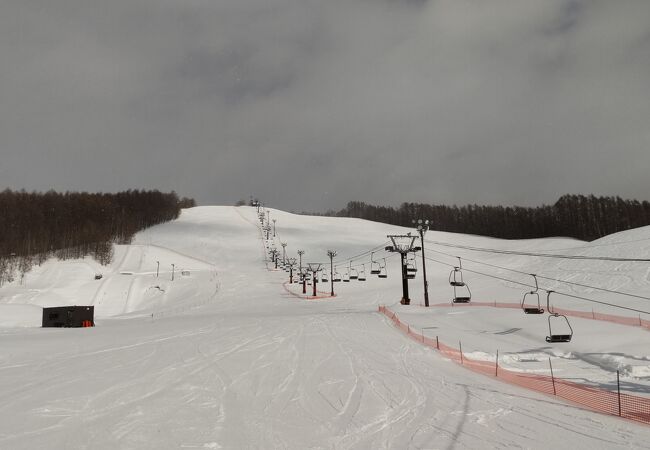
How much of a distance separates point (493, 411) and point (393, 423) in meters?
2.42

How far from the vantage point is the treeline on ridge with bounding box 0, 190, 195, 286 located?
94500mm

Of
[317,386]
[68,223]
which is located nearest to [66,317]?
[317,386]

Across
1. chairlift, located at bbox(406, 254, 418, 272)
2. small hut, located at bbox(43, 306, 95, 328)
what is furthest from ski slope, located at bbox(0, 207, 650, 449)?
small hut, located at bbox(43, 306, 95, 328)

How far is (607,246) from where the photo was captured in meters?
67.3

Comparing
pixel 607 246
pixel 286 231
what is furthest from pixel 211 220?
pixel 607 246

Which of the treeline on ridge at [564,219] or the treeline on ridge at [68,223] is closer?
the treeline on ridge at [68,223]

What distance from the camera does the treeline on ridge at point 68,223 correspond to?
9450cm

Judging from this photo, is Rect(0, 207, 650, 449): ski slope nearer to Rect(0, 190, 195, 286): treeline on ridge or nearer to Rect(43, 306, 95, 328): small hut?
Rect(43, 306, 95, 328): small hut

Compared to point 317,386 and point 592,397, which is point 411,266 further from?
point 317,386

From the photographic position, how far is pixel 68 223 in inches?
4505

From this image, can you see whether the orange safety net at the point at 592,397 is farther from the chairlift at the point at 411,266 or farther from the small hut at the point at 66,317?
the small hut at the point at 66,317

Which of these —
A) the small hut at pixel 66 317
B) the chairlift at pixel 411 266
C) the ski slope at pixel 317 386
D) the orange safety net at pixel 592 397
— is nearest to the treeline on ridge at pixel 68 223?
the small hut at pixel 66 317

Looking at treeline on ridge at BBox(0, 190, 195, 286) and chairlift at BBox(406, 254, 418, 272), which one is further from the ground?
treeline on ridge at BBox(0, 190, 195, 286)

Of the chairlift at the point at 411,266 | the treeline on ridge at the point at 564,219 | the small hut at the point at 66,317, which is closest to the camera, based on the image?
the small hut at the point at 66,317
